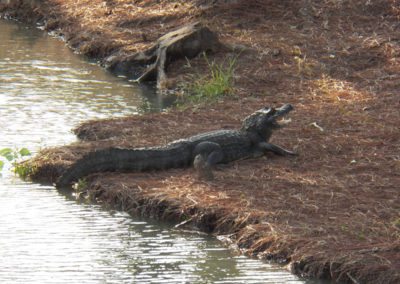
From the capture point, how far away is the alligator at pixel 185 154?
948 cm

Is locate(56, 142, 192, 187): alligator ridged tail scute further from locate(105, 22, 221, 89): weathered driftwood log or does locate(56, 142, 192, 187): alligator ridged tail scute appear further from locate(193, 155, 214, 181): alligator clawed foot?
locate(105, 22, 221, 89): weathered driftwood log

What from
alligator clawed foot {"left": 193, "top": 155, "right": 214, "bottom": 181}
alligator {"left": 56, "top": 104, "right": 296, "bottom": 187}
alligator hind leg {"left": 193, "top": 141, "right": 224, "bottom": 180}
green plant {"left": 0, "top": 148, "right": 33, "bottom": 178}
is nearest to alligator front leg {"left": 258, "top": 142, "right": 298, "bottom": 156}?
alligator {"left": 56, "top": 104, "right": 296, "bottom": 187}

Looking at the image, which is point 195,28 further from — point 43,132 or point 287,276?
point 287,276

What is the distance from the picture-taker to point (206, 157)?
957 cm

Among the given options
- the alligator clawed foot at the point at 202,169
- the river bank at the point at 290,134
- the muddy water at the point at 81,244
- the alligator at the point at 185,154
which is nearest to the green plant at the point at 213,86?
the river bank at the point at 290,134

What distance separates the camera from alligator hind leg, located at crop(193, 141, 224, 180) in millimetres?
9250

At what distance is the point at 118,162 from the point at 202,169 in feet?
2.49

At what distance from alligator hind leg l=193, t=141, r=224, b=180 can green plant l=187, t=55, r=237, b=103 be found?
2975 mm

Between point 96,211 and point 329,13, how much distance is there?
7.88m

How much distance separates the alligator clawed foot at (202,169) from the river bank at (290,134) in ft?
0.25

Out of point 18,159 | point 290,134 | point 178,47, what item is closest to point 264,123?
point 290,134

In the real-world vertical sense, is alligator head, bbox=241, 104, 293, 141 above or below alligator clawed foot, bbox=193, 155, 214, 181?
above

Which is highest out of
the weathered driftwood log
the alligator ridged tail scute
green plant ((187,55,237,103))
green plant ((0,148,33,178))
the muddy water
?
the weathered driftwood log

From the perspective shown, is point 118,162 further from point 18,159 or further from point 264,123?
point 264,123
